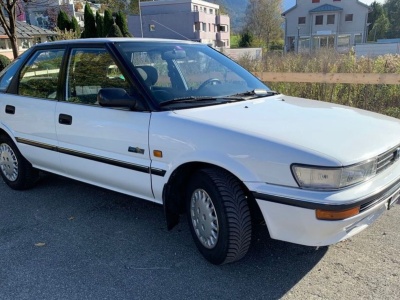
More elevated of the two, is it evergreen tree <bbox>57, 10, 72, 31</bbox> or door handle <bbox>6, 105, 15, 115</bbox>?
evergreen tree <bbox>57, 10, 72, 31</bbox>

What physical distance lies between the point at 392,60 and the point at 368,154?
6.47 metres

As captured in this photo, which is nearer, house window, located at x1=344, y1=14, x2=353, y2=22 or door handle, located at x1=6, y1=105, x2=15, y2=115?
door handle, located at x1=6, y1=105, x2=15, y2=115

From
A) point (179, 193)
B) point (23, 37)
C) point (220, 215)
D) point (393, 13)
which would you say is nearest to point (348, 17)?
point (393, 13)

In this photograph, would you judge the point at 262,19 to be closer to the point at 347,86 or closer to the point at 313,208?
the point at 347,86

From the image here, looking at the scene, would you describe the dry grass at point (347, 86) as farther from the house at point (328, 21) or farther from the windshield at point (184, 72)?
the house at point (328, 21)

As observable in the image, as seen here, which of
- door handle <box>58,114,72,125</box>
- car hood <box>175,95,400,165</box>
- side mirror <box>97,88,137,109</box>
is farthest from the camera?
door handle <box>58,114,72,125</box>

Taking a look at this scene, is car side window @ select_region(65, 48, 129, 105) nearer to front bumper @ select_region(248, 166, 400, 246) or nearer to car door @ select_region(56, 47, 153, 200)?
car door @ select_region(56, 47, 153, 200)

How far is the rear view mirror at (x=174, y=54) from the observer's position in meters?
3.74

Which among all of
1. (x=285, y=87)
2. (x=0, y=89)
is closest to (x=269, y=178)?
(x=0, y=89)

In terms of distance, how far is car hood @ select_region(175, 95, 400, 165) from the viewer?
247cm

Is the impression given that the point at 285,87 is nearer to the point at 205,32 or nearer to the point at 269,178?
the point at 269,178

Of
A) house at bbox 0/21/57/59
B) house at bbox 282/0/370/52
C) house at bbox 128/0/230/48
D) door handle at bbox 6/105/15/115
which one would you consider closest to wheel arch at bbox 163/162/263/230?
door handle at bbox 6/105/15/115

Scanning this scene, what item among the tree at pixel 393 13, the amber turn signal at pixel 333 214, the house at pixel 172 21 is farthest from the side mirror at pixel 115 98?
the tree at pixel 393 13

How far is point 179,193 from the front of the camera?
3133mm
